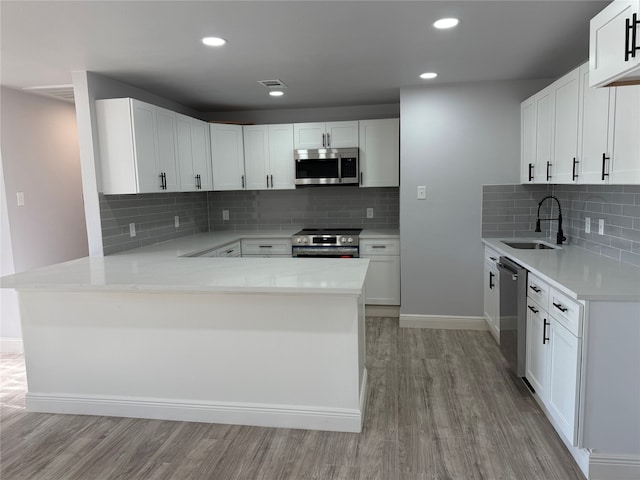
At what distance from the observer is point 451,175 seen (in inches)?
159

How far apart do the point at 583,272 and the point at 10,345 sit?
15.7ft

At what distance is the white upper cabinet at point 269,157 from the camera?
4.86 m

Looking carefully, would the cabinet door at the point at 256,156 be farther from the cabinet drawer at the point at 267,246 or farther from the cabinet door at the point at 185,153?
the cabinet door at the point at 185,153

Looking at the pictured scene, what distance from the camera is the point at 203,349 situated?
102 inches

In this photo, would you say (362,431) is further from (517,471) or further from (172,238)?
(172,238)

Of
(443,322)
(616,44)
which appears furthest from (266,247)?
(616,44)

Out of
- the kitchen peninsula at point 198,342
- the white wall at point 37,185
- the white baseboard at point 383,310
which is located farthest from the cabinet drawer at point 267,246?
the kitchen peninsula at point 198,342

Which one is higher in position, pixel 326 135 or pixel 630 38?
pixel 326 135

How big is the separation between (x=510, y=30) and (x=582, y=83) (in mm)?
585

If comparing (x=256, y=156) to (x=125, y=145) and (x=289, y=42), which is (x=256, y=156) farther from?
(x=289, y=42)

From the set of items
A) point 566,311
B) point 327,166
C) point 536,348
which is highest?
point 327,166

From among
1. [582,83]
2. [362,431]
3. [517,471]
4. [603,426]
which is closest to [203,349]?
[362,431]

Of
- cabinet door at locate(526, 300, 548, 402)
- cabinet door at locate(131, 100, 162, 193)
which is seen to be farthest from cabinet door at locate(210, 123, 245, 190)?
cabinet door at locate(526, 300, 548, 402)

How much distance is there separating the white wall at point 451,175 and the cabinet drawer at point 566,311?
5.81ft
